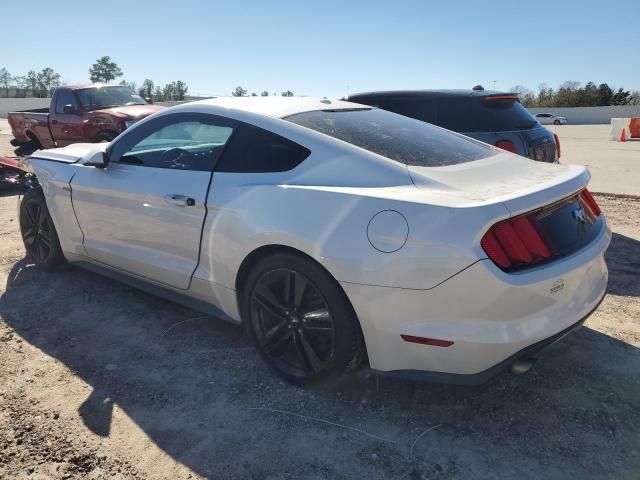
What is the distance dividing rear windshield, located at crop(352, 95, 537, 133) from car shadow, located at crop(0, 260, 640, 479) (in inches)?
113

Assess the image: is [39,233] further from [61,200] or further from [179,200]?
[179,200]

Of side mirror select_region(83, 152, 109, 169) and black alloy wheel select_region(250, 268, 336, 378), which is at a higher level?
side mirror select_region(83, 152, 109, 169)

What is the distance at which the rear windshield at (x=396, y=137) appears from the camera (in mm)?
2697

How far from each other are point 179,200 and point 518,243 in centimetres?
194

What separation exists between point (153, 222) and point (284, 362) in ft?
4.13

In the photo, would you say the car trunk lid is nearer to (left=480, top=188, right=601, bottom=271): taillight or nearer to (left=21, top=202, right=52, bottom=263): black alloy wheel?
(left=480, top=188, right=601, bottom=271): taillight

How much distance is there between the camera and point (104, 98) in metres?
9.98

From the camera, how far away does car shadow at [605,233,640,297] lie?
4078 millimetres

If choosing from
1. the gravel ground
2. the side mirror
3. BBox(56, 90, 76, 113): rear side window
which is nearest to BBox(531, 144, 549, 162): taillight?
the gravel ground

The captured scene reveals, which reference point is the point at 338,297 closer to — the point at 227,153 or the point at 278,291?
the point at 278,291

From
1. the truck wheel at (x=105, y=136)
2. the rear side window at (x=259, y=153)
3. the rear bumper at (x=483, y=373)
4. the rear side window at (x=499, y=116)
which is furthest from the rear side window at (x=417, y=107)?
the truck wheel at (x=105, y=136)

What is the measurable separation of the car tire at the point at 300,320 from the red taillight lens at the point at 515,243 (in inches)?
28.8

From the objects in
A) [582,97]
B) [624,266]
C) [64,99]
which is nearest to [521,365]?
[624,266]

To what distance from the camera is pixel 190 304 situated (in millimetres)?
3252
